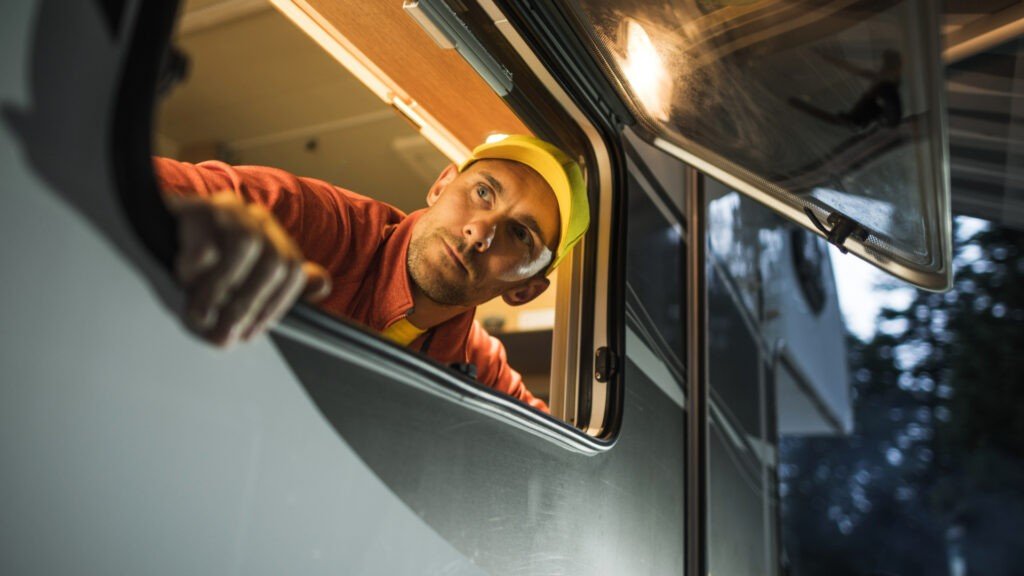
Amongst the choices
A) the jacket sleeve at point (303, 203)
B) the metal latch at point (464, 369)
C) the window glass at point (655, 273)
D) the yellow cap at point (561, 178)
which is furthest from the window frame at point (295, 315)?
the jacket sleeve at point (303, 203)

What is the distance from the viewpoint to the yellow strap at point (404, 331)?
5.17ft

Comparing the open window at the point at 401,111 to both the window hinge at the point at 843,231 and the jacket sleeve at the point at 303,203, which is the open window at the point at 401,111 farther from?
the window hinge at the point at 843,231

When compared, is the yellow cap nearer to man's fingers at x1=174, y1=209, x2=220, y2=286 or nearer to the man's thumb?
the man's thumb

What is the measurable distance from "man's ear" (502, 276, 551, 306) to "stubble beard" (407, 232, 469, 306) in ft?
0.73

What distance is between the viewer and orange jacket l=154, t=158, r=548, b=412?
126 cm

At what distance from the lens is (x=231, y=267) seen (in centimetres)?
51

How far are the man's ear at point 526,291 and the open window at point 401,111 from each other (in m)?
0.07

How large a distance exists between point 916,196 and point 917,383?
9.36 m

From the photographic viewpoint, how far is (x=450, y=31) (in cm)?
129

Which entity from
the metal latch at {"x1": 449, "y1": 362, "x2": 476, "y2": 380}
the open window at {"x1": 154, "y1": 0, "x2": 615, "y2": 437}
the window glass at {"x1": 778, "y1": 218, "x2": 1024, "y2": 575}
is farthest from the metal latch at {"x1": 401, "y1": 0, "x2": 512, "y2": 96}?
the window glass at {"x1": 778, "y1": 218, "x2": 1024, "y2": 575}

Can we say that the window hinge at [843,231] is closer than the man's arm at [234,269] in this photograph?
No

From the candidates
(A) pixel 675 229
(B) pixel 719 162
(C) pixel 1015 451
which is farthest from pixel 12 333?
(C) pixel 1015 451

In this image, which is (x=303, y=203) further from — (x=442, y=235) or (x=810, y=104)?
(x=810, y=104)

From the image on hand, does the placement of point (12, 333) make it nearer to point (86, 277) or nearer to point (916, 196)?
point (86, 277)
